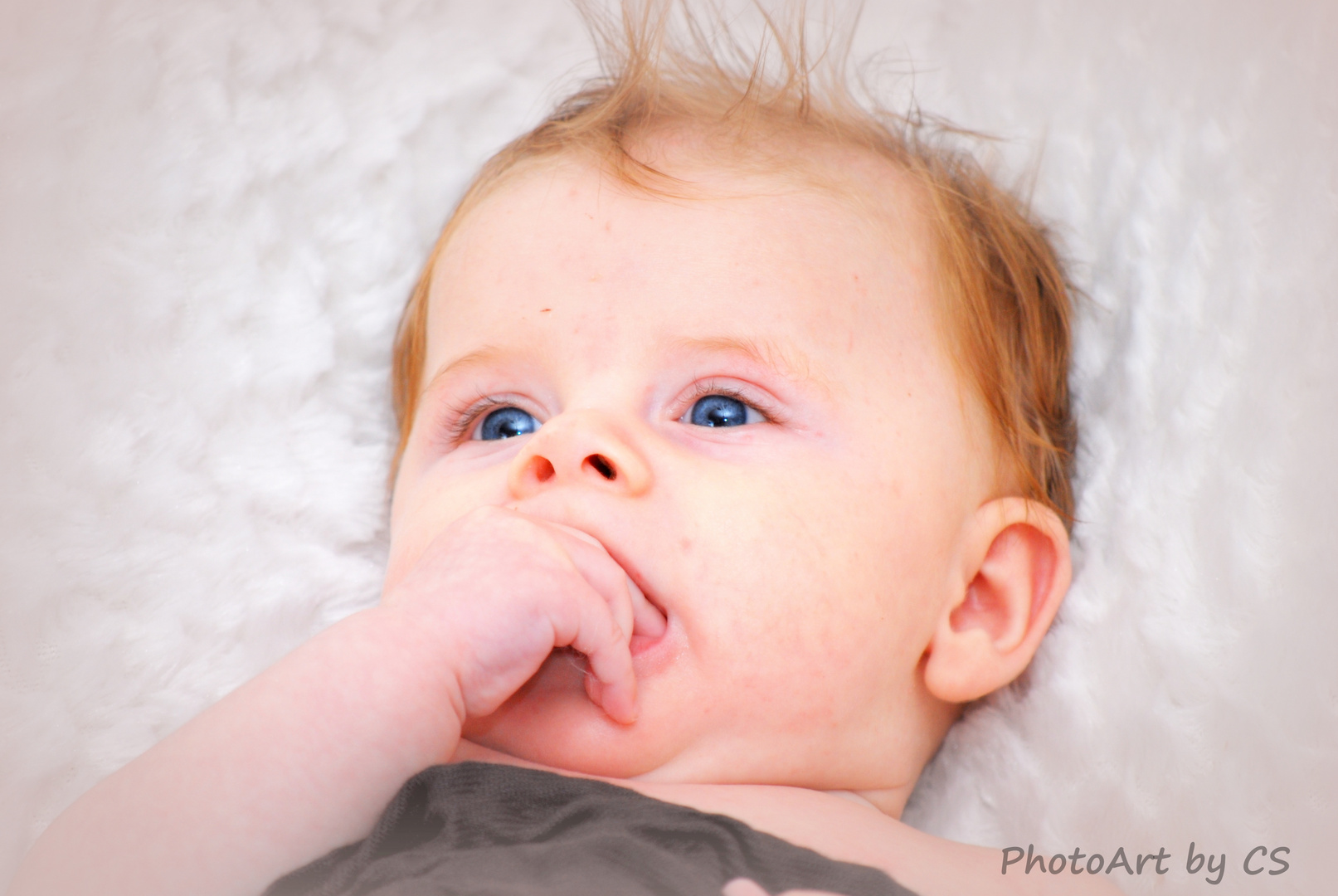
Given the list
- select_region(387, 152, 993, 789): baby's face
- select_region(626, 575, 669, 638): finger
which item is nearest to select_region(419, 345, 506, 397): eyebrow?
select_region(387, 152, 993, 789): baby's face

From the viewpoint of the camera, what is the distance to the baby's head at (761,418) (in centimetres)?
97

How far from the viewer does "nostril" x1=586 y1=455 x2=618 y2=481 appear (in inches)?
38.6

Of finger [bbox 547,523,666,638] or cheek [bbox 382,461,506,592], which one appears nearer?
finger [bbox 547,523,666,638]

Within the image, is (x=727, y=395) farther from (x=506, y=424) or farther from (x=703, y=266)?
(x=506, y=424)

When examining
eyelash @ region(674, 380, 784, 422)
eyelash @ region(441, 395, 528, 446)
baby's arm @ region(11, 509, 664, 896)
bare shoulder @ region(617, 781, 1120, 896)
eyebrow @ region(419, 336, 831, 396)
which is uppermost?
eyebrow @ region(419, 336, 831, 396)

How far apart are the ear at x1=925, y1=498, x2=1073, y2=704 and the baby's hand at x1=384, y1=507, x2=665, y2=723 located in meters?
0.36

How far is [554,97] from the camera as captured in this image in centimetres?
157

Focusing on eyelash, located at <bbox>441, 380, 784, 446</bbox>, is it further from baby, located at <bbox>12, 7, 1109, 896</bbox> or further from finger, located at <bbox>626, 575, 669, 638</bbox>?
finger, located at <bbox>626, 575, 669, 638</bbox>

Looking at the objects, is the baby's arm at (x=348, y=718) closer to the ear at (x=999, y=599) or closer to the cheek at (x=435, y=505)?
the cheek at (x=435, y=505)

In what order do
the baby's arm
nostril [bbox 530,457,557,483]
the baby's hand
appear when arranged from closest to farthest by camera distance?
the baby's arm → the baby's hand → nostril [bbox 530,457,557,483]

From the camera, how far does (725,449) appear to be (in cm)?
104

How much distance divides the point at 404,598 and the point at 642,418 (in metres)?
0.28

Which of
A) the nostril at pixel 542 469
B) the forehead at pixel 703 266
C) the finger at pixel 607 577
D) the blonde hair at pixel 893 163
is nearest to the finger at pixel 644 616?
the finger at pixel 607 577

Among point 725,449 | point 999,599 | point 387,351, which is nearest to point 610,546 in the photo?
point 725,449
